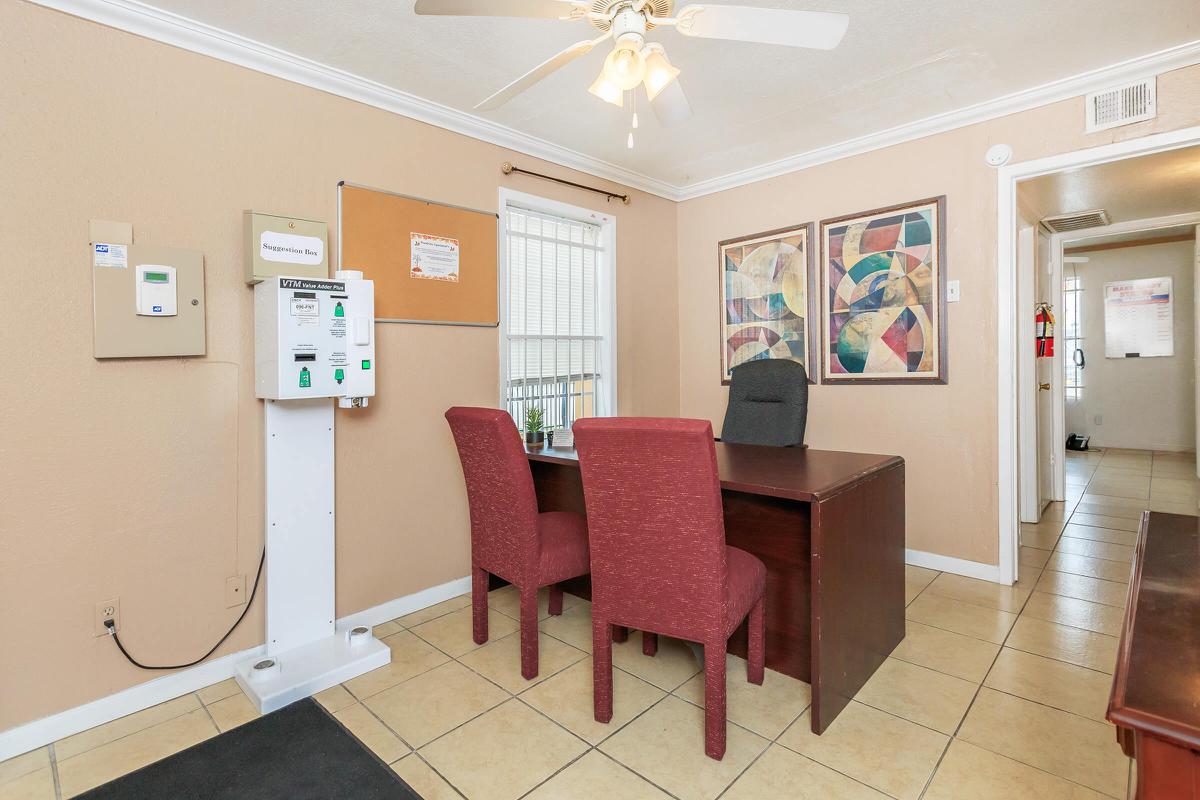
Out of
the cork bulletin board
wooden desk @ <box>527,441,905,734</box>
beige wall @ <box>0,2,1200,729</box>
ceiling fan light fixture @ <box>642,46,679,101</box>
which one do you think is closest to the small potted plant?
beige wall @ <box>0,2,1200,729</box>

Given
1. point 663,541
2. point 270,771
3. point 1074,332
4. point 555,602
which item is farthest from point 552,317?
point 1074,332

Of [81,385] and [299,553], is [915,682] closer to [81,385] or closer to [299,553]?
[299,553]

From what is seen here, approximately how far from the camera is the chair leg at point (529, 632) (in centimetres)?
222

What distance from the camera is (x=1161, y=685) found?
0.69 meters

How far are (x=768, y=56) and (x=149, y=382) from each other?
2.75 metres

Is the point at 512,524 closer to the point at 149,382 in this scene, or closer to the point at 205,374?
the point at 205,374

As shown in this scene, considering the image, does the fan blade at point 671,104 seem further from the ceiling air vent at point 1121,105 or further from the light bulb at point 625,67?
the ceiling air vent at point 1121,105

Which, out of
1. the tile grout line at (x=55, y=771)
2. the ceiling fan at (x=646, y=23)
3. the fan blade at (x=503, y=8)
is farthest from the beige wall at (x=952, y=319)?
the tile grout line at (x=55, y=771)

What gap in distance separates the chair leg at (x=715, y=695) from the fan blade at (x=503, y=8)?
185cm

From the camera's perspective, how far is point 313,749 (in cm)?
184

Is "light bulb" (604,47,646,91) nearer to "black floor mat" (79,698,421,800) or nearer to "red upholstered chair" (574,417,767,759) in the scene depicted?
"red upholstered chair" (574,417,767,759)

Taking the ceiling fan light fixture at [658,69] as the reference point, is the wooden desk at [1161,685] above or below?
below

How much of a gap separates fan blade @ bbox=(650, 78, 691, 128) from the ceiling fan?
0.13m

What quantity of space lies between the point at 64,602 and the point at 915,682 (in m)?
2.99
